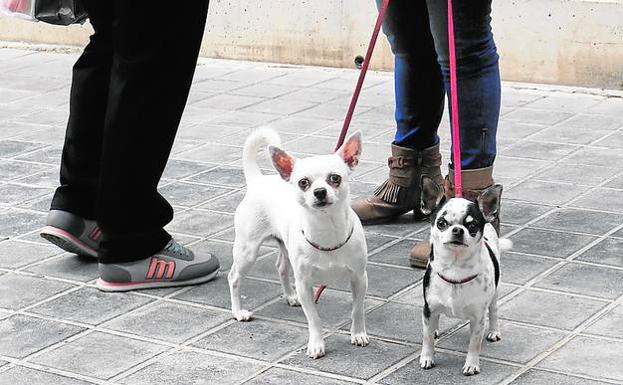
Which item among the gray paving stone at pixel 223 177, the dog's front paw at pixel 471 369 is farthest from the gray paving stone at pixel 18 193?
the dog's front paw at pixel 471 369

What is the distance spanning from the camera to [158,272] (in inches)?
177

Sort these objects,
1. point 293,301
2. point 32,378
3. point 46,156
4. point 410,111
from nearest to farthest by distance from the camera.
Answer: point 32,378, point 293,301, point 410,111, point 46,156

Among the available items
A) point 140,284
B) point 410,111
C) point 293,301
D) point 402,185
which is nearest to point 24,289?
point 140,284

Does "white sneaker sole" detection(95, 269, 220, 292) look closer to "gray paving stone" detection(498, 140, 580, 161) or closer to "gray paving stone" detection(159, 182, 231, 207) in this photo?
"gray paving stone" detection(159, 182, 231, 207)

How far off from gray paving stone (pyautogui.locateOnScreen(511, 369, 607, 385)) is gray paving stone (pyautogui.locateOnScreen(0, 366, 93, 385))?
1.28 metres

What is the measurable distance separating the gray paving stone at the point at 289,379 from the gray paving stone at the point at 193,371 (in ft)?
0.15

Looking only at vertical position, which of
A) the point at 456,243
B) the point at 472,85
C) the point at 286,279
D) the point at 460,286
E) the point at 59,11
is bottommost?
the point at 286,279

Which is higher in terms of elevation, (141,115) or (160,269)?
(141,115)

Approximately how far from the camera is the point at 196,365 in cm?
377

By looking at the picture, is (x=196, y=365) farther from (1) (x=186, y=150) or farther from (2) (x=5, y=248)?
(1) (x=186, y=150)

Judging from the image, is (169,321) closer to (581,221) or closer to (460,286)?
(460,286)

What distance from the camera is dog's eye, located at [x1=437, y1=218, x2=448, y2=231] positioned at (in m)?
3.52

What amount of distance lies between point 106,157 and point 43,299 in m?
0.56

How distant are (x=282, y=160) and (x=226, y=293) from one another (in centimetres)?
90
